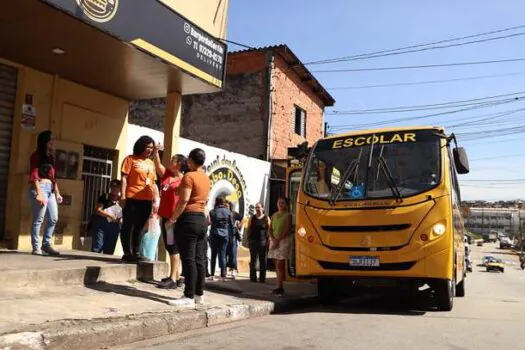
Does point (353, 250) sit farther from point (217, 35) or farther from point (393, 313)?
point (217, 35)

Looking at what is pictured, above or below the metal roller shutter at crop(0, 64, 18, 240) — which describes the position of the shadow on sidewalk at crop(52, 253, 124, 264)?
below

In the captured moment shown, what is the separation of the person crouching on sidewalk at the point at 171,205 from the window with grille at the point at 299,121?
13.7 m

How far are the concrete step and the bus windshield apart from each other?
9.21ft

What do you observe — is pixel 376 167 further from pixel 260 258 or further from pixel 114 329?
pixel 114 329

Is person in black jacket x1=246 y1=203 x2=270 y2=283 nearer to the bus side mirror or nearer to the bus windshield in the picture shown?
the bus windshield

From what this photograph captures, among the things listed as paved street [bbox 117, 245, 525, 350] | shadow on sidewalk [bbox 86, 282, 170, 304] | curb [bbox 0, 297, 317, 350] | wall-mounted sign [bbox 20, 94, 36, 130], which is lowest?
paved street [bbox 117, 245, 525, 350]

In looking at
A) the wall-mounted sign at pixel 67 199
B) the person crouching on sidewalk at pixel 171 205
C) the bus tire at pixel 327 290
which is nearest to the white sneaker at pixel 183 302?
the person crouching on sidewalk at pixel 171 205

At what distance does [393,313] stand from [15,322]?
5.23 m

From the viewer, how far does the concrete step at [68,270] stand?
5719 mm

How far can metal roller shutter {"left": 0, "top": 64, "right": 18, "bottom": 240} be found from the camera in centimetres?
817

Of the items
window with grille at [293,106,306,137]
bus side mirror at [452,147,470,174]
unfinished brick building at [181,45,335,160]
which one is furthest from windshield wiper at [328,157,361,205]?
window with grille at [293,106,306,137]

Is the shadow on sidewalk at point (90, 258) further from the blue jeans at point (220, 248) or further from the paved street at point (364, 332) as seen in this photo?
the blue jeans at point (220, 248)

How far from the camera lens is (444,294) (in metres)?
7.50

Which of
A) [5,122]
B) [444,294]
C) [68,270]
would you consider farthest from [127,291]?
[444,294]
